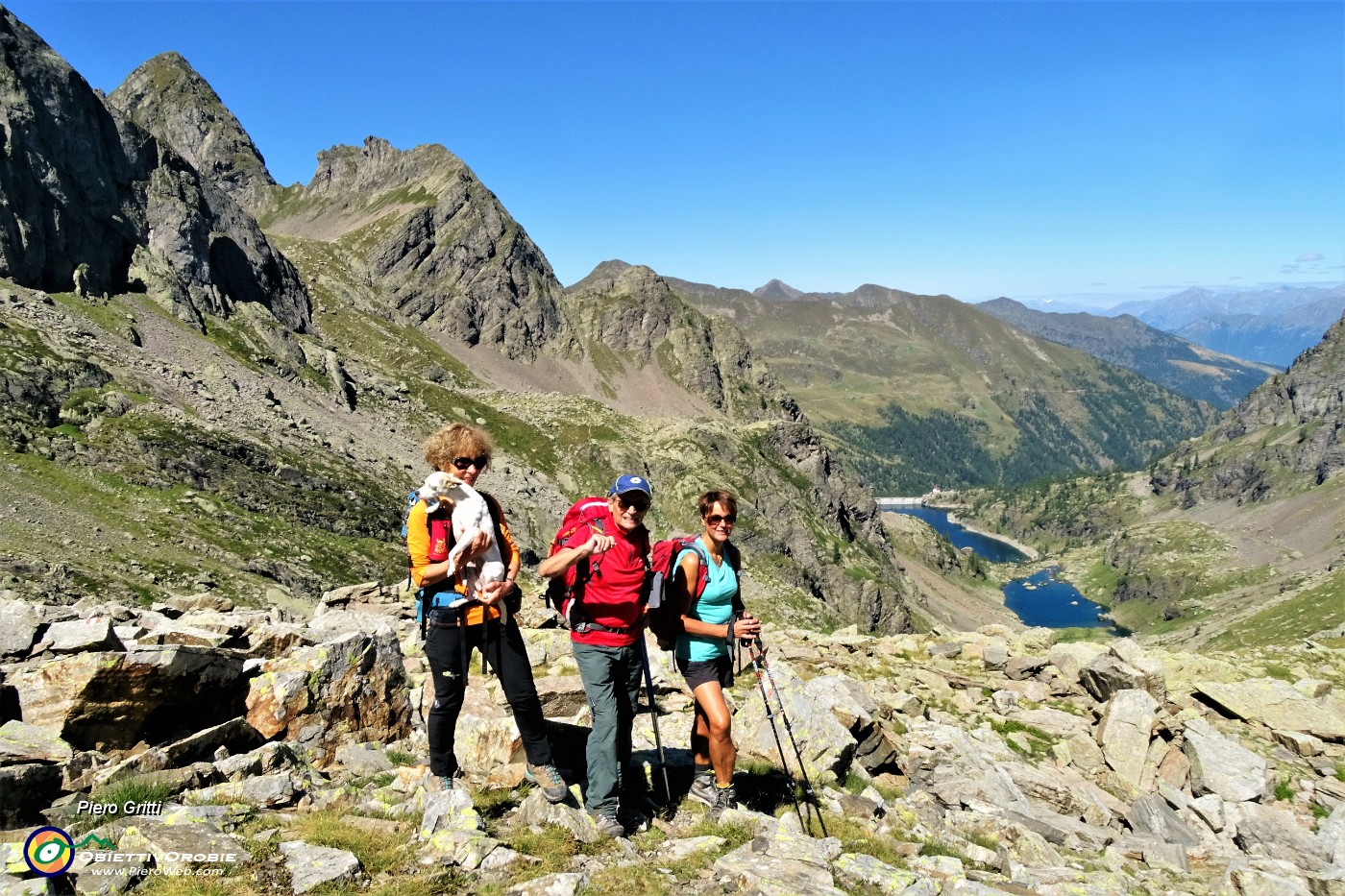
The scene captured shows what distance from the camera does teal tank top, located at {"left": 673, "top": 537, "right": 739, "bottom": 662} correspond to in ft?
33.3

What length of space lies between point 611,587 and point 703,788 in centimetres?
377

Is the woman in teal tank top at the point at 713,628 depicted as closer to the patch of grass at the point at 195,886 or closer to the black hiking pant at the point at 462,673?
the black hiking pant at the point at 462,673

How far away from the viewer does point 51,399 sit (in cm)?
4575

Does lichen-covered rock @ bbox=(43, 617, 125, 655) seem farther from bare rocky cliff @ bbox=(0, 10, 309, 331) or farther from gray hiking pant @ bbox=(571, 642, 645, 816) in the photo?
bare rocky cliff @ bbox=(0, 10, 309, 331)

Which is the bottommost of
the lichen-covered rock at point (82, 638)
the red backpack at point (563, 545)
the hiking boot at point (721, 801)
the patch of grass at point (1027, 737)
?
the patch of grass at point (1027, 737)

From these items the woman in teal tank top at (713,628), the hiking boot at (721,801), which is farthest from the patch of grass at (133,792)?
the hiking boot at (721,801)

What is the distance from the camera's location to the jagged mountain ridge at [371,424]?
40.4 metres

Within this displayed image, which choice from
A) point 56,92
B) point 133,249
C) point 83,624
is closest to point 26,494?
point 83,624

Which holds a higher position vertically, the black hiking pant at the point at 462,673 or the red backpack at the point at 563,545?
the red backpack at the point at 563,545

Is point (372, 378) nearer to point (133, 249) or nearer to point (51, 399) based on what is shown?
point (133, 249)

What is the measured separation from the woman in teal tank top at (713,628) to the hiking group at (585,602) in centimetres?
2

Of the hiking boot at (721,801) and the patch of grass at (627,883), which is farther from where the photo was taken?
the hiking boot at (721,801)
